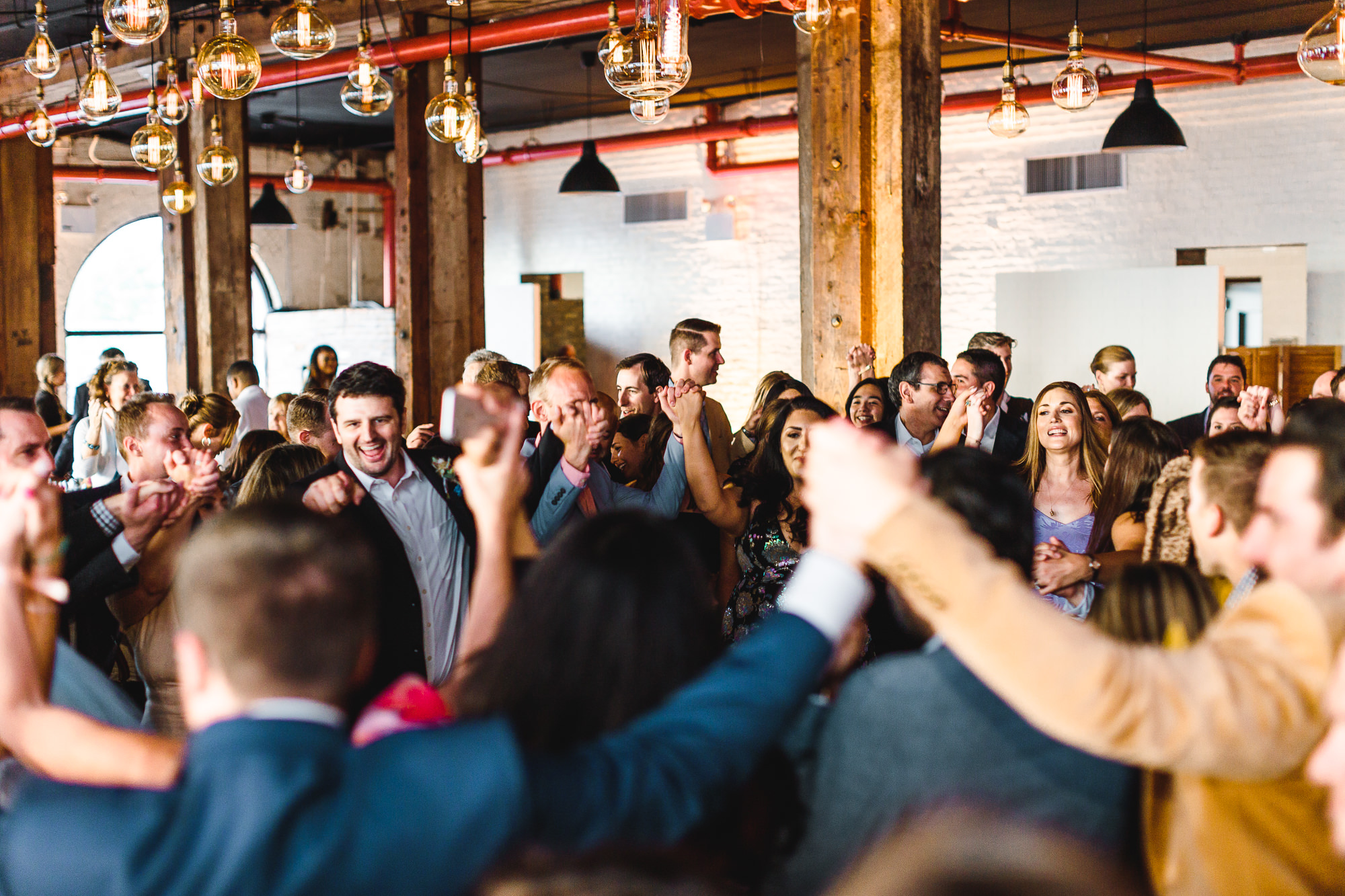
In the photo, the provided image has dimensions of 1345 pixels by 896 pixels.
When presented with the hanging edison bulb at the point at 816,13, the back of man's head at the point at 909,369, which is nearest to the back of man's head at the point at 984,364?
the back of man's head at the point at 909,369

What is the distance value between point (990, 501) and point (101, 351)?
13.4m

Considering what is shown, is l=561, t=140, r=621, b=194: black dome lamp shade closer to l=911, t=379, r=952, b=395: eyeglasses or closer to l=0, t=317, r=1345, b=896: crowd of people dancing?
l=911, t=379, r=952, b=395: eyeglasses

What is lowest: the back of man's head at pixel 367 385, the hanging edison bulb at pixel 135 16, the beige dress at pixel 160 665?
the beige dress at pixel 160 665

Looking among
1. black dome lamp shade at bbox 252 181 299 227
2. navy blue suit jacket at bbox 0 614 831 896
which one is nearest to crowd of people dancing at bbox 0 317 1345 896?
navy blue suit jacket at bbox 0 614 831 896

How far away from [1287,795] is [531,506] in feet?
6.14

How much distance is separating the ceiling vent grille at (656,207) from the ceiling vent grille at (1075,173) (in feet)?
11.4

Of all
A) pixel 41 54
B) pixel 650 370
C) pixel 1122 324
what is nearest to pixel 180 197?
pixel 41 54

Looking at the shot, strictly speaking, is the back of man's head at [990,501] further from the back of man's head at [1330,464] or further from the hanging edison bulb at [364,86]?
the hanging edison bulb at [364,86]

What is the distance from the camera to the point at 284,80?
7055mm

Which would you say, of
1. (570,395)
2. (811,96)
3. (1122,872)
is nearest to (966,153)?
(811,96)

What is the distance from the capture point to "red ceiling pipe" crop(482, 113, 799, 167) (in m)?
9.66

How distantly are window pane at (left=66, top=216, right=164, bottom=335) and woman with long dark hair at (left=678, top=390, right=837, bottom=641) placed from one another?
38.3 feet

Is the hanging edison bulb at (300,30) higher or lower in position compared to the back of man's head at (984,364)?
higher

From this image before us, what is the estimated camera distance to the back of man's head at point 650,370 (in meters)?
4.49
